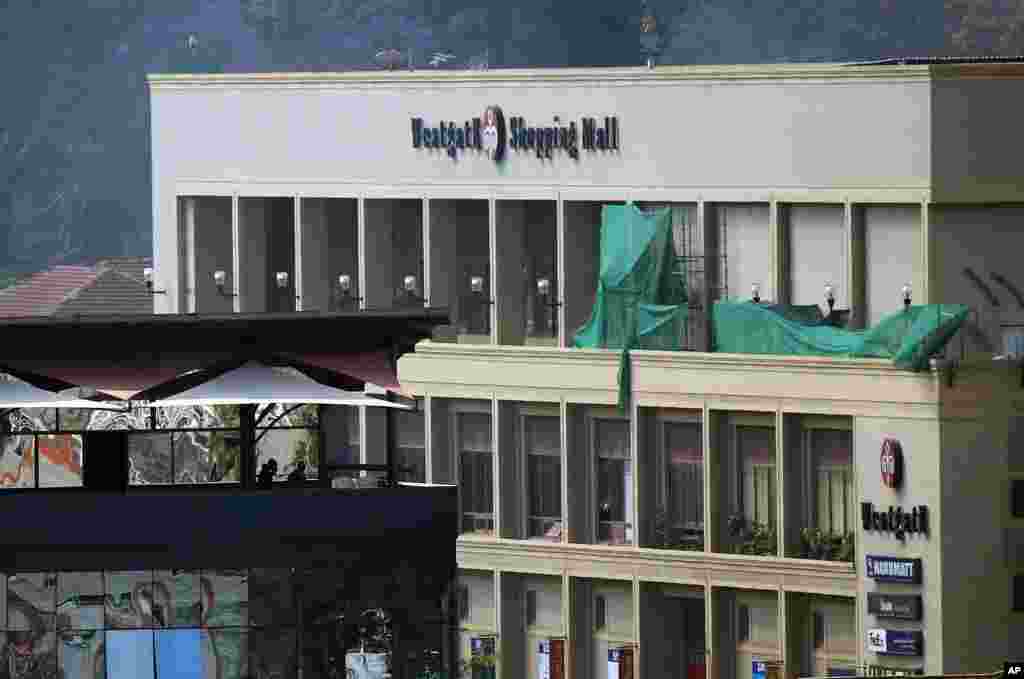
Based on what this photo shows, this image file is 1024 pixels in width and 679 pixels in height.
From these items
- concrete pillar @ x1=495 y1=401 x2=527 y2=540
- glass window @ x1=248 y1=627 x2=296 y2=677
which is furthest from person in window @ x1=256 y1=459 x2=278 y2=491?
concrete pillar @ x1=495 y1=401 x2=527 y2=540

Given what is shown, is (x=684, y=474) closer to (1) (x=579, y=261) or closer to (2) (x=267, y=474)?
(1) (x=579, y=261)

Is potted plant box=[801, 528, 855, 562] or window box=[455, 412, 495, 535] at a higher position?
window box=[455, 412, 495, 535]

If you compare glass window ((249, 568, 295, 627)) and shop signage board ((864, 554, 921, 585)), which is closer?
glass window ((249, 568, 295, 627))

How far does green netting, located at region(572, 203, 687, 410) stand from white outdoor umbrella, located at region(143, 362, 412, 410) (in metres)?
36.0

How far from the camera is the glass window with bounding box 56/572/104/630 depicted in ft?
183

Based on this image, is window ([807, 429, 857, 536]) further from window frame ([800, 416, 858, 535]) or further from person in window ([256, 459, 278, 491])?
person in window ([256, 459, 278, 491])

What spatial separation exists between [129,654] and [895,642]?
117 feet

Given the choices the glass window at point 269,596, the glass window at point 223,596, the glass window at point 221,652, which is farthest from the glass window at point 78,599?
the glass window at point 269,596

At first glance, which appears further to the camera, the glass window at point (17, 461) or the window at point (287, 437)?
the window at point (287, 437)

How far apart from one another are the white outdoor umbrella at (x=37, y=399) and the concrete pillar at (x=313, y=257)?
4726 centimetres

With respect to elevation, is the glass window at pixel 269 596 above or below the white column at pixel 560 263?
below

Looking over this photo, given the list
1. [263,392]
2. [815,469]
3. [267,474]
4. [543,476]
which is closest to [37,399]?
[263,392]

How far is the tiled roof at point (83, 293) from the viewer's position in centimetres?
13088

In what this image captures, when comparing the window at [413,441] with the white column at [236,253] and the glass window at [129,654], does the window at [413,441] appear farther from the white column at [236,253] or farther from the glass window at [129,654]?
the glass window at [129,654]
